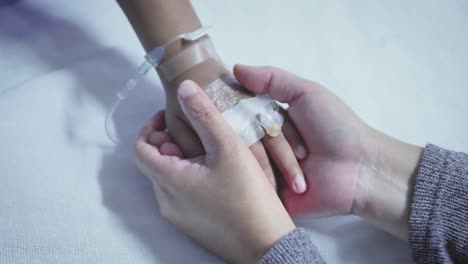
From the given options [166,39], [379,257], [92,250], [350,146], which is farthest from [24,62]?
[379,257]

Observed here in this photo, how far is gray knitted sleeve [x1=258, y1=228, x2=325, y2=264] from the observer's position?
2.24ft

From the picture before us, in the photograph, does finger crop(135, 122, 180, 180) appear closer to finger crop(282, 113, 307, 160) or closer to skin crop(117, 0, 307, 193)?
skin crop(117, 0, 307, 193)

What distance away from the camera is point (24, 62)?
3.53 ft

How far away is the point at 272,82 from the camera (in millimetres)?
950

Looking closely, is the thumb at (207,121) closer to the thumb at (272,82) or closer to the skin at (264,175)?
the skin at (264,175)

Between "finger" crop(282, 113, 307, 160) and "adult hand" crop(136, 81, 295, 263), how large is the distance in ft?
0.76

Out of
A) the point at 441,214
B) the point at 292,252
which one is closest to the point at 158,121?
the point at 292,252

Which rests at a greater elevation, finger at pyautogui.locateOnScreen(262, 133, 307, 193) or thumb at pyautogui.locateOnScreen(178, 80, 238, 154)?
thumb at pyautogui.locateOnScreen(178, 80, 238, 154)

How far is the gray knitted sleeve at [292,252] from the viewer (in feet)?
2.24

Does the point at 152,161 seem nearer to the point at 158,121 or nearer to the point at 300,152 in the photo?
the point at 158,121

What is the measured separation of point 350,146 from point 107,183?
1.81 ft

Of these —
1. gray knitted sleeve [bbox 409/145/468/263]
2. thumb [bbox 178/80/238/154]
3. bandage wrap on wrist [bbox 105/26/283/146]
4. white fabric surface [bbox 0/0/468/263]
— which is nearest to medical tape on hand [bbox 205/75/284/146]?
bandage wrap on wrist [bbox 105/26/283/146]

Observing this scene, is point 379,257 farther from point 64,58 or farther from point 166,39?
point 64,58

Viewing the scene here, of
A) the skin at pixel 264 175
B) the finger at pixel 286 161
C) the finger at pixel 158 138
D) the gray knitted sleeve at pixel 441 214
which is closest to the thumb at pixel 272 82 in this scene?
the skin at pixel 264 175
